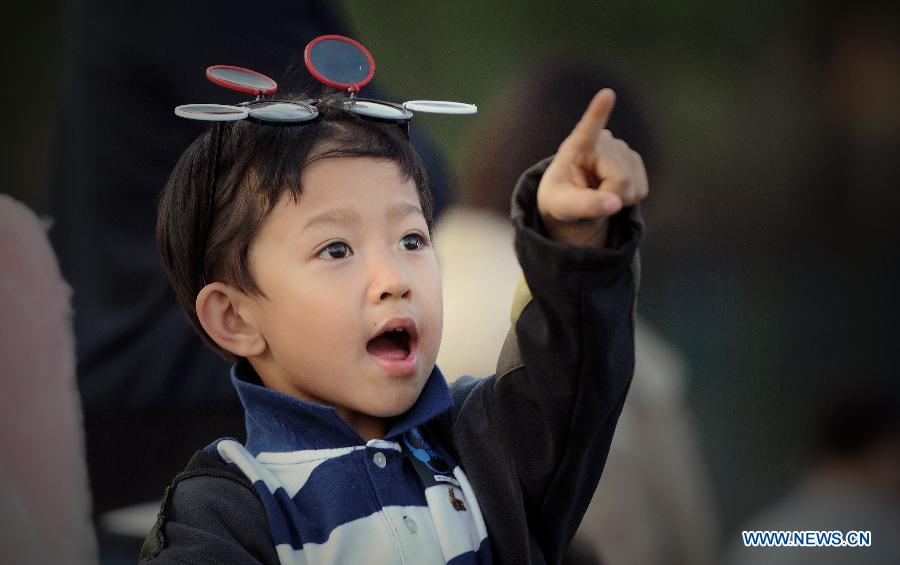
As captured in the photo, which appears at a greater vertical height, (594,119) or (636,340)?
(594,119)

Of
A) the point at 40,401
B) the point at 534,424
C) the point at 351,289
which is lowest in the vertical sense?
the point at 40,401

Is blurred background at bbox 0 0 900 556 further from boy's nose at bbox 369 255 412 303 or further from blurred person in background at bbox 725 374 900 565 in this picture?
boy's nose at bbox 369 255 412 303

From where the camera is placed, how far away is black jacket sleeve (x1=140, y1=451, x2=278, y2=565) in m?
0.79

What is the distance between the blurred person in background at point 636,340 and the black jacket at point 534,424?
1.63 ft

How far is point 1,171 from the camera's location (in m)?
1.42

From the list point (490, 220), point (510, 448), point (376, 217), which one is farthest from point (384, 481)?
point (490, 220)

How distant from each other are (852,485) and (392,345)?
2.84 feet

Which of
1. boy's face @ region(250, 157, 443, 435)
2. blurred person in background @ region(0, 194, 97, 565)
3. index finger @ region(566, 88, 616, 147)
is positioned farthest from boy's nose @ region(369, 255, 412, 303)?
blurred person in background @ region(0, 194, 97, 565)

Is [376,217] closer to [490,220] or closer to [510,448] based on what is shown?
[510,448]

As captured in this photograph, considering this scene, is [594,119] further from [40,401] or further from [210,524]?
[40,401]

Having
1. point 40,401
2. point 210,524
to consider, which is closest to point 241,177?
point 210,524

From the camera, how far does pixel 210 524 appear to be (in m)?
0.82

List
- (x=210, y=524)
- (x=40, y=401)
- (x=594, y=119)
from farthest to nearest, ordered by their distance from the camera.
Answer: (x=40, y=401) → (x=210, y=524) → (x=594, y=119)

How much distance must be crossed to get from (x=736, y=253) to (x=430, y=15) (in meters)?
0.59
